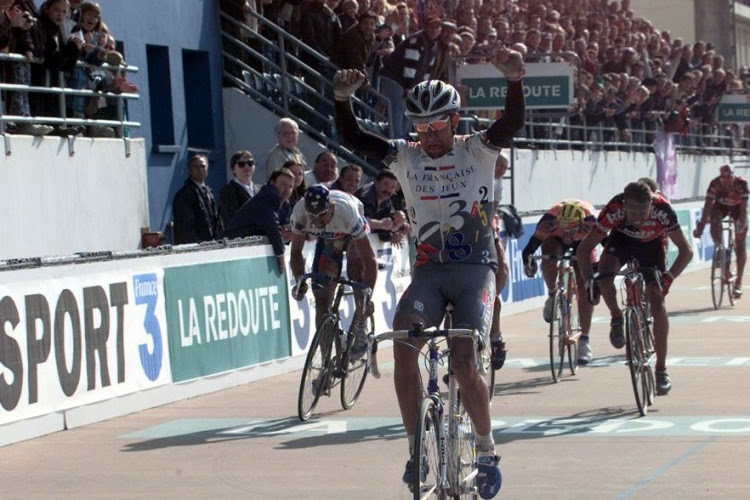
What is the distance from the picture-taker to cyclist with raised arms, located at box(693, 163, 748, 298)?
73.9 feet

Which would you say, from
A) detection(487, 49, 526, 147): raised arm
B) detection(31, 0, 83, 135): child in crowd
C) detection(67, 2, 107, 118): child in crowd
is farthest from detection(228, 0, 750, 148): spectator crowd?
detection(487, 49, 526, 147): raised arm

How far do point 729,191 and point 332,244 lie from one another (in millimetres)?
11186

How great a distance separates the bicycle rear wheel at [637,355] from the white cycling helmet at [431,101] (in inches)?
171

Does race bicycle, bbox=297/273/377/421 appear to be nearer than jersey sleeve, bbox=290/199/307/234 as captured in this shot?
Yes

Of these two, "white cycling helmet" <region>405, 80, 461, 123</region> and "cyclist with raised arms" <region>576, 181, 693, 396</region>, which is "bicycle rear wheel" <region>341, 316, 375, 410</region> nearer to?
"cyclist with raised arms" <region>576, 181, 693, 396</region>

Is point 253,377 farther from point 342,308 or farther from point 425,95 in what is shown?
point 425,95

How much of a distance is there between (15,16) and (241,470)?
647cm

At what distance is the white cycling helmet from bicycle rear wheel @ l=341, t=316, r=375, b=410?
4.80m

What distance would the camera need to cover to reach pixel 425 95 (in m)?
7.85

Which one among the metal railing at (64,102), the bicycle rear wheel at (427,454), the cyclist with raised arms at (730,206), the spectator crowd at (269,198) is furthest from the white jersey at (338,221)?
the cyclist with raised arms at (730,206)

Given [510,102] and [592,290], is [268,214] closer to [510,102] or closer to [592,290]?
[592,290]

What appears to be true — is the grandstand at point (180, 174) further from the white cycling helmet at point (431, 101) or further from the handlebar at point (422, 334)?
the handlebar at point (422, 334)

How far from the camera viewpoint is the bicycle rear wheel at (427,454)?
696 cm

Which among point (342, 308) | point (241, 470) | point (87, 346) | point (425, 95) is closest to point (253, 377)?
point (342, 308)
